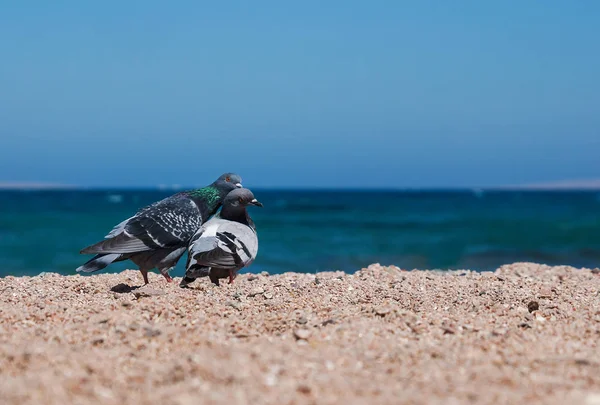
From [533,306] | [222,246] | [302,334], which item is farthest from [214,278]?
[533,306]

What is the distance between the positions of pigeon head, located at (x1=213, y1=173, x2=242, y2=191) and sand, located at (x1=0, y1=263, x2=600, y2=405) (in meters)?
1.41

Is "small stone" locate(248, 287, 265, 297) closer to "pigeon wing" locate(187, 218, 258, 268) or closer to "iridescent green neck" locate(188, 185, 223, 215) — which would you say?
"pigeon wing" locate(187, 218, 258, 268)

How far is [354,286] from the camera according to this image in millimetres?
6828

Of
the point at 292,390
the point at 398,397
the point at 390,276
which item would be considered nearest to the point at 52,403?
the point at 292,390

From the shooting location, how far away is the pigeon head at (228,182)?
313 inches

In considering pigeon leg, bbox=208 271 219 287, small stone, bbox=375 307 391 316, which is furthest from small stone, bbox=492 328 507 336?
pigeon leg, bbox=208 271 219 287

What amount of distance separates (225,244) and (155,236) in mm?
845

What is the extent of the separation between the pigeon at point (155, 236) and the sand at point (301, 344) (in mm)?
368

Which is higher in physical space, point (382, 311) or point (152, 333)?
point (382, 311)

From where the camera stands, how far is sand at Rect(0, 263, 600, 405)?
127 inches

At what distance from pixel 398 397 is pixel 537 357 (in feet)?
4.20

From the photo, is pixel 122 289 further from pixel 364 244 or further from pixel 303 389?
pixel 364 244

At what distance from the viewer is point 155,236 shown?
709 cm

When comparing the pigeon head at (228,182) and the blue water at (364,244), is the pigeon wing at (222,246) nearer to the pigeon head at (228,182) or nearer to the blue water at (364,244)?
the pigeon head at (228,182)
